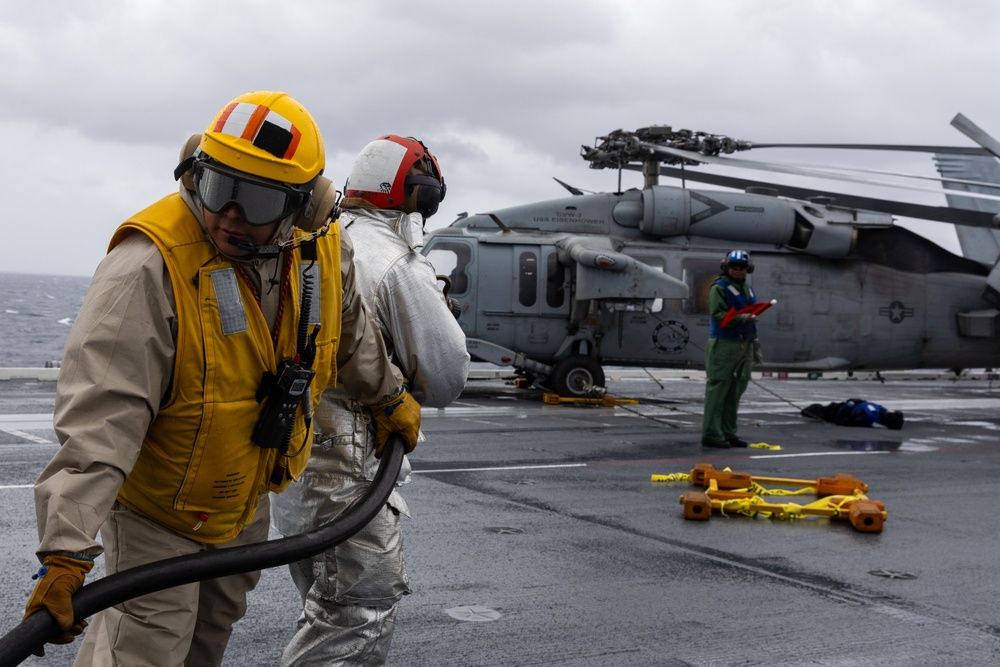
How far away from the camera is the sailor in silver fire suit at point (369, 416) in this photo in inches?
133

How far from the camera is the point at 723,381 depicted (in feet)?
39.4

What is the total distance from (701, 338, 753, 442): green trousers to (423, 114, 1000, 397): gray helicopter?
4099 mm

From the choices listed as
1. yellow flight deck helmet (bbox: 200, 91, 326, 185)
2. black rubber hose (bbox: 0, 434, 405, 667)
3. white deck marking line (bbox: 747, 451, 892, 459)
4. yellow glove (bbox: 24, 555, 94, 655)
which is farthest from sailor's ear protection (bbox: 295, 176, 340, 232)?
white deck marking line (bbox: 747, 451, 892, 459)

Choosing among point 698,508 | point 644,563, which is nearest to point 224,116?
point 644,563

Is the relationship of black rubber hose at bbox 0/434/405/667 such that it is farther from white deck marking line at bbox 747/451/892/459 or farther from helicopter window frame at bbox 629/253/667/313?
helicopter window frame at bbox 629/253/667/313

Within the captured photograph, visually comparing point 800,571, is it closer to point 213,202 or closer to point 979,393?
point 213,202

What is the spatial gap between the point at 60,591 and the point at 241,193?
3.32 feet

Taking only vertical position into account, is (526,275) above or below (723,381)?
above

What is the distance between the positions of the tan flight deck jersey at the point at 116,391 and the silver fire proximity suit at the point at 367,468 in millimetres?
677

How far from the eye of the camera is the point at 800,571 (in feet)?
20.6

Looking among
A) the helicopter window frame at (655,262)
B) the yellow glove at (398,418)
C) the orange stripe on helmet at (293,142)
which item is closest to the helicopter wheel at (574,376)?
the helicopter window frame at (655,262)

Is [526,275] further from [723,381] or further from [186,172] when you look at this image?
[186,172]

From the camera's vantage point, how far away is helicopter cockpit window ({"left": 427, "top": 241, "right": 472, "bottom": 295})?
1664 cm

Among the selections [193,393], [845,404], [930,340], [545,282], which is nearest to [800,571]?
[193,393]
